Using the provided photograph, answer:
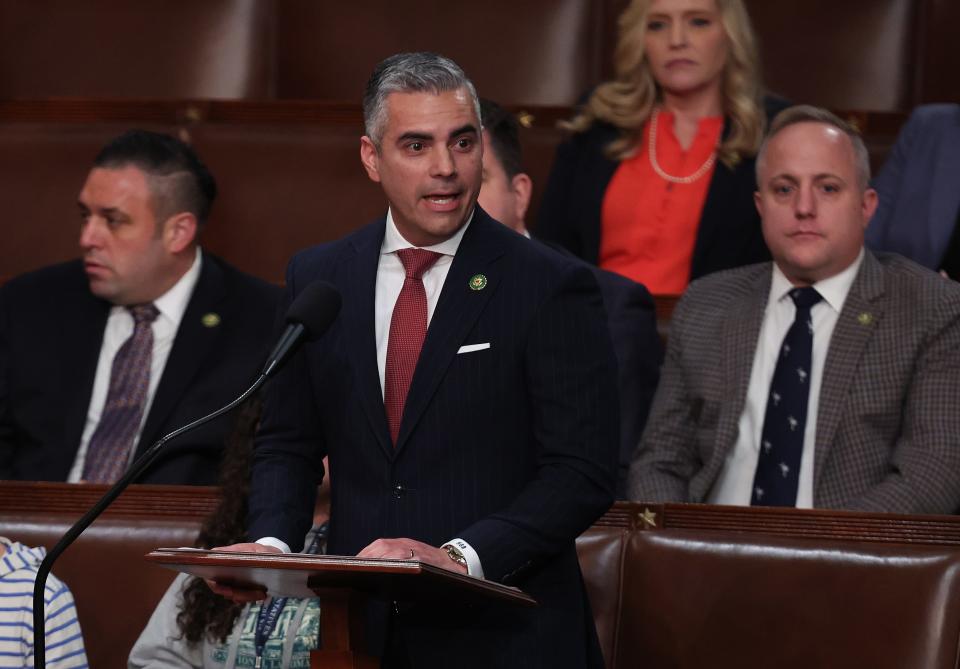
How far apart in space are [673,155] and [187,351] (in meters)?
0.78

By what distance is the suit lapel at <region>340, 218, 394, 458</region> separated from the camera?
3.85ft

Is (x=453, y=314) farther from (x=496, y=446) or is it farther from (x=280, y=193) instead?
(x=280, y=193)

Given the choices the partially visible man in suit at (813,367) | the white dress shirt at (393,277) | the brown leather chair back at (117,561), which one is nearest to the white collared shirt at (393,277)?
the white dress shirt at (393,277)

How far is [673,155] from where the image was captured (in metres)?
2.30

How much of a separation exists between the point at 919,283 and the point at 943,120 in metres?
0.48

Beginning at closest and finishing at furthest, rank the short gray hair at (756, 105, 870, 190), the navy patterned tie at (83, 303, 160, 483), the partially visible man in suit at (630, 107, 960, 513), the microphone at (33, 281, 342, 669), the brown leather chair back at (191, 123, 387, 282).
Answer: the microphone at (33, 281, 342, 669) < the partially visible man in suit at (630, 107, 960, 513) < the short gray hair at (756, 105, 870, 190) < the navy patterned tie at (83, 303, 160, 483) < the brown leather chair back at (191, 123, 387, 282)

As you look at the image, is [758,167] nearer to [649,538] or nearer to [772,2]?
[649,538]

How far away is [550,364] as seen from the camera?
3.81 feet

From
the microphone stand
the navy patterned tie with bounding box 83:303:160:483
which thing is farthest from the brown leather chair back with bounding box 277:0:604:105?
the microphone stand

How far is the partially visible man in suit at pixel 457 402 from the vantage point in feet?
3.80

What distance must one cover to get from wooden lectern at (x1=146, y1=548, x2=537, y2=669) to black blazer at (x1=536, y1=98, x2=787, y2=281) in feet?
4.01

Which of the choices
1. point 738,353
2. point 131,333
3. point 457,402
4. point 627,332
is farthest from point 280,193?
point 457,402

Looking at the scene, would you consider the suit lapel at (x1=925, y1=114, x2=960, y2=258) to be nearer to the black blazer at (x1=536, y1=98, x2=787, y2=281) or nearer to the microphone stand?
the black blazer at (x1=536, y1=98, x2=787, y2=281)

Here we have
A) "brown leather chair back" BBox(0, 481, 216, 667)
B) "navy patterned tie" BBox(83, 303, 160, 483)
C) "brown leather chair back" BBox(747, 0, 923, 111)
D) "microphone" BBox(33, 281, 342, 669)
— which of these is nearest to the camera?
"microphone" BBox(33, 281, 342, 669)
